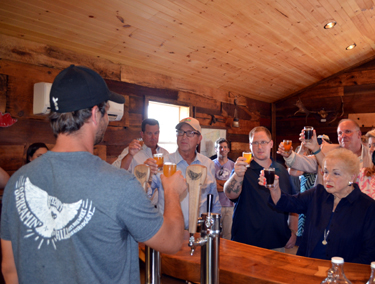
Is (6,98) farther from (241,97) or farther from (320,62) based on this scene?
(320,62)

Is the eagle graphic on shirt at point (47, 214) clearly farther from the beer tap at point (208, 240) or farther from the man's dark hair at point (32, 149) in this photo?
the man's dark hair at point (32, 149)

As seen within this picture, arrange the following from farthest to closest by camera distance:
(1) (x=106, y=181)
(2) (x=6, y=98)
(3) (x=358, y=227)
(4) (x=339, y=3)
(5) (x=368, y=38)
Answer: (5) (x=368, y=38)
(4) (x=339, y=3)
(2) (x=6, y=98)
(3) (x=358, y=227)
(1) (x=106, y=181)

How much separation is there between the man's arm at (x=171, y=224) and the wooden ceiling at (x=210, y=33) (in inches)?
102

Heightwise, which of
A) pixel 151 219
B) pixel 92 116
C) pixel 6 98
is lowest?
pixel 151 219

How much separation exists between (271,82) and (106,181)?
6.56 metres

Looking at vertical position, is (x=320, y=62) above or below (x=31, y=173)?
above

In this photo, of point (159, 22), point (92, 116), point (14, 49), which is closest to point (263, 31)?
point (159, 22)

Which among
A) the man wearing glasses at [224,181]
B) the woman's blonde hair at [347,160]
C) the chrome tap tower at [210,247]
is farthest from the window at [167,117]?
the chrome tap tower at [210,247]

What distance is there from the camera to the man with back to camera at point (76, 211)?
0.99 metres

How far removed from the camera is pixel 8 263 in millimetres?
1162

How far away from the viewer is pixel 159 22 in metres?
3.74

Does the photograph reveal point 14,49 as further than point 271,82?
No

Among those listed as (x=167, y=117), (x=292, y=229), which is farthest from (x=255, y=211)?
(x=167, y=117)

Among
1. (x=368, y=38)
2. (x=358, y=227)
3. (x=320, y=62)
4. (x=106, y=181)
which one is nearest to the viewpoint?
(x=106, y=181)
